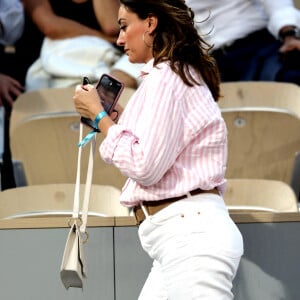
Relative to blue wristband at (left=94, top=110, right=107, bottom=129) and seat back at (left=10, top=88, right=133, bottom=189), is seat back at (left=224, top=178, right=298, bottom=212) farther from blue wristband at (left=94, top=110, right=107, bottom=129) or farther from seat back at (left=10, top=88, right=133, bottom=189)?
blue wristband at (left=94, top=110, right=107, bottom=129)

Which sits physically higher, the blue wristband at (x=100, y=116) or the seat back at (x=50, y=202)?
the blue wristband at (x=100, y=116)

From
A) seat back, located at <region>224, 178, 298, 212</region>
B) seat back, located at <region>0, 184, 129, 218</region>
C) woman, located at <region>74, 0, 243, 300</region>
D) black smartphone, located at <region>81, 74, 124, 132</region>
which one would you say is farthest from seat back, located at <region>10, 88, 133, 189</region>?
woman, located at <region>74, 0, 243, 300</region>

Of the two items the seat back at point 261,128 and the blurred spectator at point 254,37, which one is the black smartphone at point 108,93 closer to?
the seat back at point 261,128

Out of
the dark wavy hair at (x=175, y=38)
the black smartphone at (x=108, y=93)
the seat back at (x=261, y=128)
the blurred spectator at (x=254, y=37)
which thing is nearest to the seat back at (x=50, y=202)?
the seat back at (x=261, y=128)

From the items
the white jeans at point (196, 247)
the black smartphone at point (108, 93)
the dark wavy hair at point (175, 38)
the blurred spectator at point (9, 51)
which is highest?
the dark wavy hair at point (175, 38)

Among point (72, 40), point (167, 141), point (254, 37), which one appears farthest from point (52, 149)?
point (167, 141)

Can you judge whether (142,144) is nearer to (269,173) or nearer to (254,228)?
(254,228)

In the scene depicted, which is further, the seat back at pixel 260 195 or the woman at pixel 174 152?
the seat back at pixel 260 195

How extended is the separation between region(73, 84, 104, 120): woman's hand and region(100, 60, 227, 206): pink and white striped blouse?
7 cm

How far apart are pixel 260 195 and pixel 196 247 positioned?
1067mm

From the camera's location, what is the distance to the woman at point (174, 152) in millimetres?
1628

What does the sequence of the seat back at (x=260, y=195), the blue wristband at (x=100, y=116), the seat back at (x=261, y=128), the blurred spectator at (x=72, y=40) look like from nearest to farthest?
the blue wristband at (x=100, y=116)
the seat back at (x=260, y=195)
the seat back at (x=261, y=128)
the blurred spectator at (x=72, y=40)

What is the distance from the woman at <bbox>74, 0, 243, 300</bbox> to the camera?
5.34 feet

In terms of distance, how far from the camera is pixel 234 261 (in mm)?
1659
